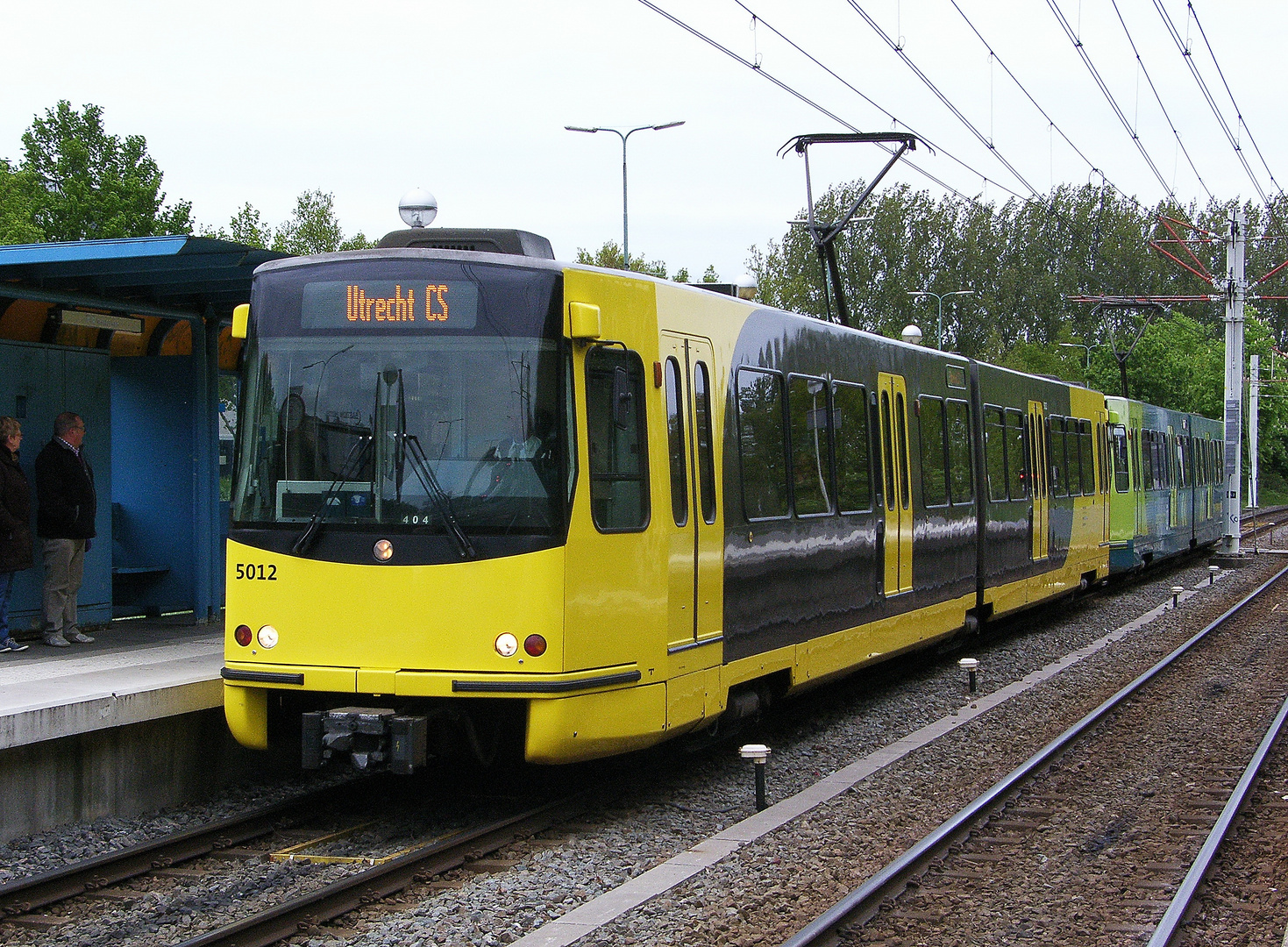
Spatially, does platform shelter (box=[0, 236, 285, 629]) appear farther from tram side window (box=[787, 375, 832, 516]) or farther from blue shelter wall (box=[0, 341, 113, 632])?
tram side window (box=[787, 375, 832, 516])

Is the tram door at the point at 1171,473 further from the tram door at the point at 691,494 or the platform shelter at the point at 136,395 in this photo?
the tram door at the point at 691,494

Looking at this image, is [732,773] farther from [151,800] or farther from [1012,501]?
[1012,501]

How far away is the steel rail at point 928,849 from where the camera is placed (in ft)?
19.9

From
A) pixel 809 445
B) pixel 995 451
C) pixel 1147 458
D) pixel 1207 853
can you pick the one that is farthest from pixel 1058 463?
pixel 1207 853

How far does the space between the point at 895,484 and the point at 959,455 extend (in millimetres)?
2405

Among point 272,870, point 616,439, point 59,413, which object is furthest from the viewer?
point 59,413

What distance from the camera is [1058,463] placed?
19.2 m

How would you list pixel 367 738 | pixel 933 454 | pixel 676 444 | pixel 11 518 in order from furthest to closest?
pixel 933 454, pixel 11 518, pixel 676 444, pixel 367 738

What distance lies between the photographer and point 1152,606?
21.8 meters

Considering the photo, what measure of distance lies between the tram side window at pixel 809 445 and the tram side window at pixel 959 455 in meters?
3.63

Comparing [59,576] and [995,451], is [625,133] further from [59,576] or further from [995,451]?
[59,576]

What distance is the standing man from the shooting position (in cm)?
1016

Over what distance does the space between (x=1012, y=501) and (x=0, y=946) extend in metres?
12.6

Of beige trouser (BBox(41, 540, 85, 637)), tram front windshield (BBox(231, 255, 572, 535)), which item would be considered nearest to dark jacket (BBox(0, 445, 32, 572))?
beige trouser (BBox(41, 540, 85, 637))
